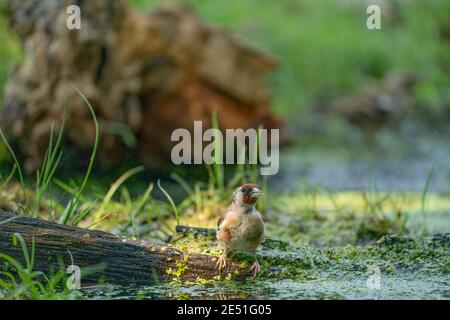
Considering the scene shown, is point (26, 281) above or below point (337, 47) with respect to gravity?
below

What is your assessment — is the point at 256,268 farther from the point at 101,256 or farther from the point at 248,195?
the point at 101,256

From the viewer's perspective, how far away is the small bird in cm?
339

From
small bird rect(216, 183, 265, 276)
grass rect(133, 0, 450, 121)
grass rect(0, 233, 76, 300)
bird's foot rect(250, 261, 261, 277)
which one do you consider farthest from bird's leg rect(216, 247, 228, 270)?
grass rect(133, 0, 450, 121)

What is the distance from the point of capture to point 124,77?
7.11 metres

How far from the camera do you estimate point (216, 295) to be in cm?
324

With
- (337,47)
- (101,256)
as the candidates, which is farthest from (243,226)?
(337,47)

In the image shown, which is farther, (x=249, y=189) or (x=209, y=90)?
(x=209, y=90)

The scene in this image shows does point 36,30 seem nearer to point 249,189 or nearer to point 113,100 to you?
point 113,100

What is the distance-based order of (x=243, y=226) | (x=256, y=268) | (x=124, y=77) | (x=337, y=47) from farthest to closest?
(x=337, y=47) → (x=124, y=77) → (x=256, y=268) → (x=243, y=226)

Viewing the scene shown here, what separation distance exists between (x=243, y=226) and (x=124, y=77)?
13.0ft

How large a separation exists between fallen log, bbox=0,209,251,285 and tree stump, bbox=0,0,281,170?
321cm

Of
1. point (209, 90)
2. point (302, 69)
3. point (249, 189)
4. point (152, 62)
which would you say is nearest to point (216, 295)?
point (249, 189)

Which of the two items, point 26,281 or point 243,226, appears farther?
point 243,226
